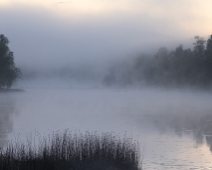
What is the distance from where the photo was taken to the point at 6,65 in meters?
105

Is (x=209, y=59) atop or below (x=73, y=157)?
atop

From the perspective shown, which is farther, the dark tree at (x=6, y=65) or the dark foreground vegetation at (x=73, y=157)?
the dark tree at (x=6, y=65)

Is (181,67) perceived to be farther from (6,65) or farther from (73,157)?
(73,157)

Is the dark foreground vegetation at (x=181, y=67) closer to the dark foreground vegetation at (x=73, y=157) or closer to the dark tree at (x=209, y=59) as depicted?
the dark tree at (x=209, y=59)

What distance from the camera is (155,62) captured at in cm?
14700

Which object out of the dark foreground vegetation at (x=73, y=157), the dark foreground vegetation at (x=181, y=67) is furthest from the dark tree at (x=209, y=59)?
the dark foreground vegetation at (x=73, y=157)

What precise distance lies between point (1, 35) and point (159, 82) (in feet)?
198

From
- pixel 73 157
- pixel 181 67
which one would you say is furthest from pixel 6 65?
pixel 73 157

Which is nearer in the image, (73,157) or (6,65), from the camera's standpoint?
(73,157)

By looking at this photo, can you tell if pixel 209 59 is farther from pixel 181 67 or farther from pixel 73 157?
pixel 73 157

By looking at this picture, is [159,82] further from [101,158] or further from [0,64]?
[101,158]

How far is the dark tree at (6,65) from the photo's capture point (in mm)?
104375

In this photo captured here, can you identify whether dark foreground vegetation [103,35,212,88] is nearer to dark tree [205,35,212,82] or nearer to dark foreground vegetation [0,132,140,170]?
dark tree [205,35,212,82]

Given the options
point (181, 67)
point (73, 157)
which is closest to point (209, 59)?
point (181, 67)
